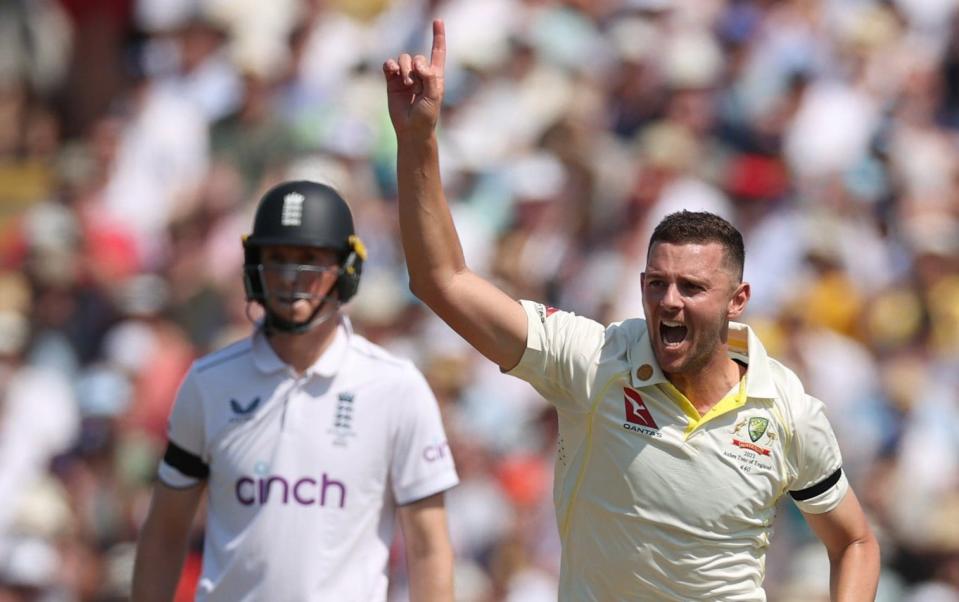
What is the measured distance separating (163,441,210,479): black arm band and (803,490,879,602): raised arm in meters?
2.15

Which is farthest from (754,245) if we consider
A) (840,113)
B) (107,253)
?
(107,253)

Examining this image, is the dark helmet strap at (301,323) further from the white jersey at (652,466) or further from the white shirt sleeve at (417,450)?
the white jersey at (652,466)

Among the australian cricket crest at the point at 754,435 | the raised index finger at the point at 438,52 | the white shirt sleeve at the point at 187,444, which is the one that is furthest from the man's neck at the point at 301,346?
the australian cricket crest at the point at 754,435

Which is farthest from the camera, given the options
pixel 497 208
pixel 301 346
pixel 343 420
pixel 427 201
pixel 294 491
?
pixel 497 208

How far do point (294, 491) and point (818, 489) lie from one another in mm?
1799

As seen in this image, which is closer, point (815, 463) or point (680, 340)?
point (680, 340)

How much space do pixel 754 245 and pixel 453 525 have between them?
122 inches

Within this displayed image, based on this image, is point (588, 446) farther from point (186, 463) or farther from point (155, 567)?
point (155, 567)

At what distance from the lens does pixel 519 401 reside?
10438mm

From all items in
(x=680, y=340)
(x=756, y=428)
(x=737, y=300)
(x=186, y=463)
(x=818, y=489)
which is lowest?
(x=186, y=463)

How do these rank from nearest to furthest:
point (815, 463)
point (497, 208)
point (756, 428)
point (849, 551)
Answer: point (756, 428), point (815, 463), point (849, 551), point (497, 208)

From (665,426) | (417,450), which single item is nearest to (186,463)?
(417,450)

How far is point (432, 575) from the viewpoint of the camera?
19.1 ft

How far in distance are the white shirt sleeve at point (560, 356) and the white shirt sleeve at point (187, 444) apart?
1.45 metres
